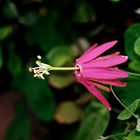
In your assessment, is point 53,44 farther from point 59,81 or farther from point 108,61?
point 108,61

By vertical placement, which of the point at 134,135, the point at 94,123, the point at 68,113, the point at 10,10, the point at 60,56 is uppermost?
the point at 10,10

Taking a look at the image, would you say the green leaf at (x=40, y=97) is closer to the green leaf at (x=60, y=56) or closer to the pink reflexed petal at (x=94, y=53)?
the green leaf at (x=60, y=56)

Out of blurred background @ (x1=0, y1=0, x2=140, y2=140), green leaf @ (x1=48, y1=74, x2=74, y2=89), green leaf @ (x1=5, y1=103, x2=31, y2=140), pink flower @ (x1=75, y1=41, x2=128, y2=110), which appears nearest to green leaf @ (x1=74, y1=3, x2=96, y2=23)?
blurred background @ (x1=0, y1=0, x2=140, y2=140)

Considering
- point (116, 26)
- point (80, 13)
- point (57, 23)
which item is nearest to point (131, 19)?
point (116, 26)

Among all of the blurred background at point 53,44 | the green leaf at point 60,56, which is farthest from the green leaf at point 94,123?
the green leaf at point 60,56

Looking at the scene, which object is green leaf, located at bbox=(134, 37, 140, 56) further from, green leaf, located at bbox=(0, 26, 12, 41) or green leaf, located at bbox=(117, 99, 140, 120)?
green leaf, located at bbox=(0, 26, 12, 41)

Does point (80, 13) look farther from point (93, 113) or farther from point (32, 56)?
point (93, 113)

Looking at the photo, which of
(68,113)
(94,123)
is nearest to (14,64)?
(68,113)

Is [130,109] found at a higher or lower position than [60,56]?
lower
